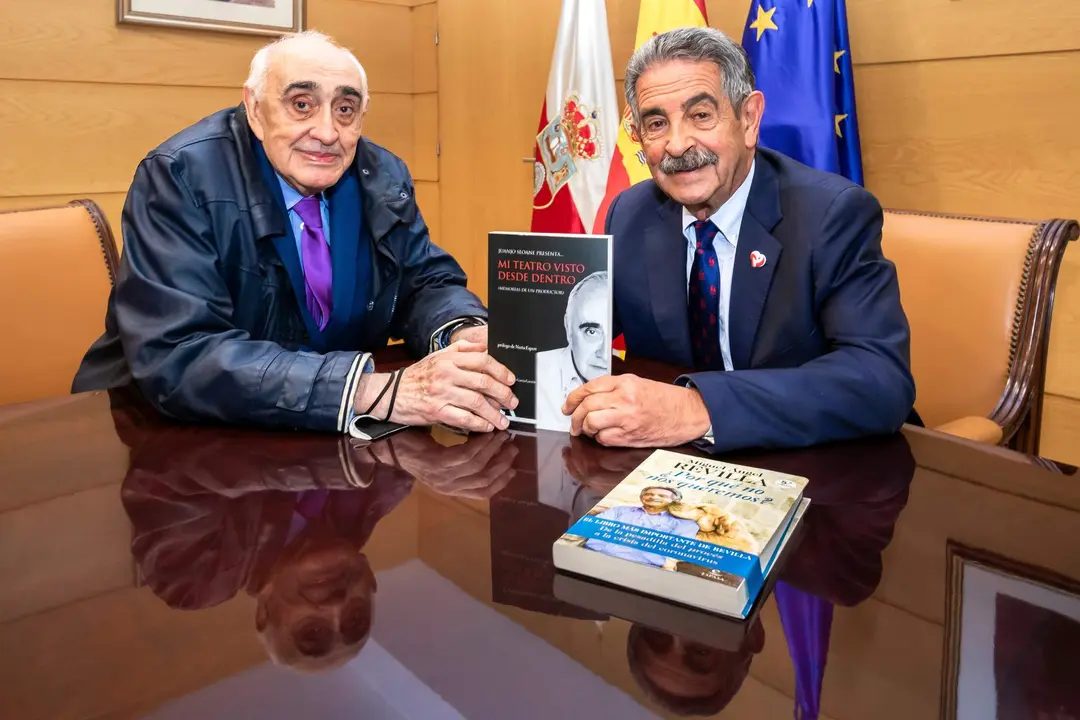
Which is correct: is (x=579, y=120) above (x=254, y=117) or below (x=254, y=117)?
above

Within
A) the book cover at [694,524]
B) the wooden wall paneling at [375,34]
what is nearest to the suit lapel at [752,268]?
the book cover at [694,524]

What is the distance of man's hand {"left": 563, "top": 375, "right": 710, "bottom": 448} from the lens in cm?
120

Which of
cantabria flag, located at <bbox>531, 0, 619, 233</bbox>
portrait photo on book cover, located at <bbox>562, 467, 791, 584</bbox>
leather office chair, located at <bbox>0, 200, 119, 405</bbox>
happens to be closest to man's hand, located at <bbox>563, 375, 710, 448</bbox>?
portrait photo on book cover, located at <bbox>562, 467, 791, 584</bbox>

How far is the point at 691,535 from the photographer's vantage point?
83 cm

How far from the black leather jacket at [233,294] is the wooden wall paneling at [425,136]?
112 inches

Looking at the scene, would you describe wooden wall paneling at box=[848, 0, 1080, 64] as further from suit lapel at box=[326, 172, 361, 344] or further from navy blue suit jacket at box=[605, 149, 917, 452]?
suit lapel at box=[326, 172, 361, 344]

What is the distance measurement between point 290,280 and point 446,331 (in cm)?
33

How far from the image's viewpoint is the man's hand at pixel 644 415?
1.20 meters

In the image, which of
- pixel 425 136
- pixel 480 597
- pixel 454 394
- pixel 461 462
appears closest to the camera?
pixel 480 597

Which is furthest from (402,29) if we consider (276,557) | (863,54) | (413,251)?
(276,557)

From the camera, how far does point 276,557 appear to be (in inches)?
34.6

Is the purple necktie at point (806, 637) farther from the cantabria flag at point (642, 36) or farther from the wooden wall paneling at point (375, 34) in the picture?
the wooden wall paneling at point (375, 34)

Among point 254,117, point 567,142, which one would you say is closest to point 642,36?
point 567,142

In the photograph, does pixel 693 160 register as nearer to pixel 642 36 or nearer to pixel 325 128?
pixel 325 128
